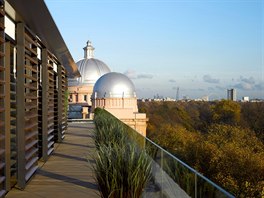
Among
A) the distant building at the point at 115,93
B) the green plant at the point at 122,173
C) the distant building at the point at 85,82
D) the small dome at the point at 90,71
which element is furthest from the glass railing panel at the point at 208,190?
the small dome at the point at 90,71

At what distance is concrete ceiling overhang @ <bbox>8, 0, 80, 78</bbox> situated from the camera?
5.95 meters

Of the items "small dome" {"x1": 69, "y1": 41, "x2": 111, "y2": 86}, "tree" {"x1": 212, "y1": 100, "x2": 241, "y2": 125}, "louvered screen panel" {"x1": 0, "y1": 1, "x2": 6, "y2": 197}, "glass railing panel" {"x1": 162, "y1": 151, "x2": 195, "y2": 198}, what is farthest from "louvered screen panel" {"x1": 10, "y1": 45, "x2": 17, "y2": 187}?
"tree" {"x1": 212, "y1": 100, "x2": 241, "y2": 125}

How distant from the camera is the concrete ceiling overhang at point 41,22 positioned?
5949 millimetres

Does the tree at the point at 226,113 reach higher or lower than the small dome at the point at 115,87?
lower

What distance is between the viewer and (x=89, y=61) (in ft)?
204

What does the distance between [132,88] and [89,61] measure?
20.6 metres

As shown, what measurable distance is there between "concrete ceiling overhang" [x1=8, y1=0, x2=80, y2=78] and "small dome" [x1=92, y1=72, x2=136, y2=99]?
30690mm

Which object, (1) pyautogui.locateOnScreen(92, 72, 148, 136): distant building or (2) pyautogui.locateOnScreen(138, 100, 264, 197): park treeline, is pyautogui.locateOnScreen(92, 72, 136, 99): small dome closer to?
(1) pyautogui.locateOnScreen(92, 72, 148, 136): distant building

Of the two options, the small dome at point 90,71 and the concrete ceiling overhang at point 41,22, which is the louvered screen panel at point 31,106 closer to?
the concrete ceiling overhang at point 41,22

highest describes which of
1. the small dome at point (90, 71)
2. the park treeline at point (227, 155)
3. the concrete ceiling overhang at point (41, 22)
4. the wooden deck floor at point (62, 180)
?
the small dome at point (90, 71)

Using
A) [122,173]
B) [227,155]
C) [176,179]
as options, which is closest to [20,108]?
[122,173]

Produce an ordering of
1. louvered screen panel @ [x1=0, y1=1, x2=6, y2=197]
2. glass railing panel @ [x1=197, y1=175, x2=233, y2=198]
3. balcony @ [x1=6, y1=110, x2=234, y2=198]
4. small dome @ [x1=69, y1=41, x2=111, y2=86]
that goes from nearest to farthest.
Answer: glass railing panel @ [x1=197, y1=175, x2=233, y2=198] < balcony @ [x1=6, y1=110, x2=234, y2=198] < louvered screen panel @ [x1=0, y1=1, x2=6, y2=197] < small dome @ [x1=69, y1=41, x2=111, y2=86]

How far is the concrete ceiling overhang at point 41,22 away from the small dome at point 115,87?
3069 centimetres

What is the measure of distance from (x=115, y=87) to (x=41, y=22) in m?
34.9
